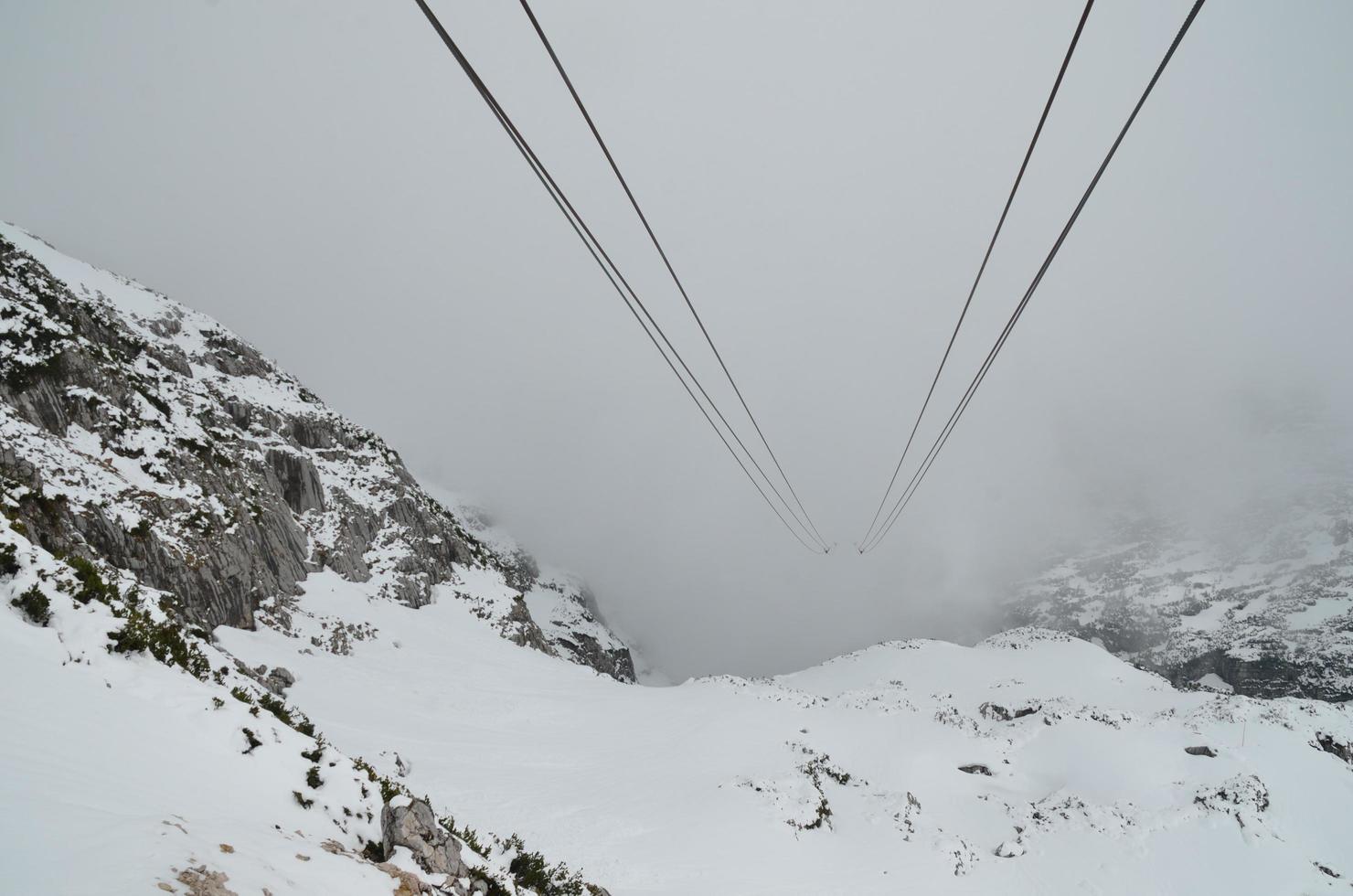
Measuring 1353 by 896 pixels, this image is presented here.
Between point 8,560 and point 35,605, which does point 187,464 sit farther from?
point 35,605

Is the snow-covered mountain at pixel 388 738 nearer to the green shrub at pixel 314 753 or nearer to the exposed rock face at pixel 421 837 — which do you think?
the exposed rock face at pixel 421 837

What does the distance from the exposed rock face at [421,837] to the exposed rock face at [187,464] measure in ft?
40.9

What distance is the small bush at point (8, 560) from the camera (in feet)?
24.1

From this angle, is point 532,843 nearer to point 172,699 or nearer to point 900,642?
point 172,699

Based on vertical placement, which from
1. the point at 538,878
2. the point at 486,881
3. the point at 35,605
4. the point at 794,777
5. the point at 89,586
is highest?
the point at 89,586

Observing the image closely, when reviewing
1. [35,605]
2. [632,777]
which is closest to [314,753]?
[35,605]

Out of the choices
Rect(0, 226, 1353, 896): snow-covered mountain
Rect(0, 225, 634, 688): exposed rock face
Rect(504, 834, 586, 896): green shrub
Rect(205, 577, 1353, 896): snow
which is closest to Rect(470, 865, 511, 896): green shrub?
Rect(0, 226, 1353, 896): snow-covered mountain

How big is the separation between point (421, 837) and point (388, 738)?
41.5 feet

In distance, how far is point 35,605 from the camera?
709 centimetres

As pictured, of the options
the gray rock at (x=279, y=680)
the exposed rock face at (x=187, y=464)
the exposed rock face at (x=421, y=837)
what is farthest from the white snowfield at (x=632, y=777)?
the exposed rock face at (x=187, y=464)

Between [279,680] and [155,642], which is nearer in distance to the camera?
[155,642]

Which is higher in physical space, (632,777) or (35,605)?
(35,605)

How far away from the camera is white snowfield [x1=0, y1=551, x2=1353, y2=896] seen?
4.80m

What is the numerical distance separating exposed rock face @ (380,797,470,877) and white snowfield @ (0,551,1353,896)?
1.42 feet
